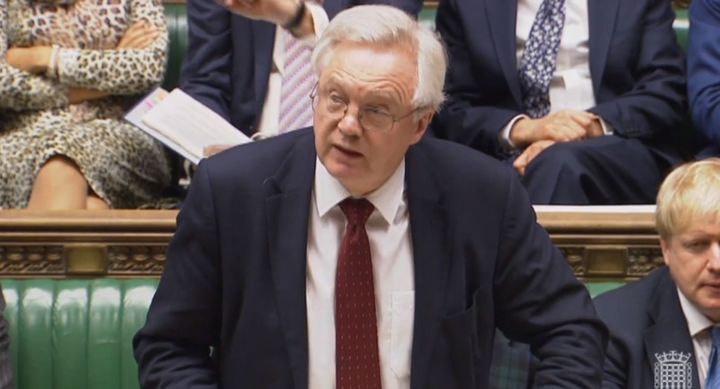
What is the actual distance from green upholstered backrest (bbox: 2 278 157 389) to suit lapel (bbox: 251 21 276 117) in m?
0.67

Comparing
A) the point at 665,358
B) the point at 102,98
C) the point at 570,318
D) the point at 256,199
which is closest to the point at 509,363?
A: the point at 665,358

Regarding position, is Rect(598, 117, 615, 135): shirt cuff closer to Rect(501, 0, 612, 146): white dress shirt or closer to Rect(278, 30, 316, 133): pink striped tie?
Rect(501, 0, 612, 146): white dress shirt

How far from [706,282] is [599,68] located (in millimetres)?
1081

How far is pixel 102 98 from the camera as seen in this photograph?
3686 mm

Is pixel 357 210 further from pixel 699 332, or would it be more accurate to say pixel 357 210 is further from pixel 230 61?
pixel 230 61

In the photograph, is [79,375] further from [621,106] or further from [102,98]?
[621,106]

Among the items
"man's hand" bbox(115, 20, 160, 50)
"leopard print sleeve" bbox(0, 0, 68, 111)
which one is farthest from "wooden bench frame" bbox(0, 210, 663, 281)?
"man's hand" bbox(115, 20, 160, 50)

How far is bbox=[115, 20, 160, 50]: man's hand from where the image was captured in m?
3.64

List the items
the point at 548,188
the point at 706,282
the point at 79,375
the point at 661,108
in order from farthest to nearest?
1. the point at 661,108
2. the point at 548,188
3. the point at 79,375
4. the point at 706,282

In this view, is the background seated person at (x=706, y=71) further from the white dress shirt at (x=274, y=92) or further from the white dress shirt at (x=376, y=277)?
the white dress shirt at (x=376, y=277)

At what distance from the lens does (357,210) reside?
2.20 meters

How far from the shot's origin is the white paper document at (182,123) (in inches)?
127

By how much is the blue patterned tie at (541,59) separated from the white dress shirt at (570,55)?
0.02 metres

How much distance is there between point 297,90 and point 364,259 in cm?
137
